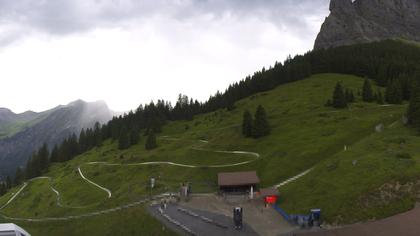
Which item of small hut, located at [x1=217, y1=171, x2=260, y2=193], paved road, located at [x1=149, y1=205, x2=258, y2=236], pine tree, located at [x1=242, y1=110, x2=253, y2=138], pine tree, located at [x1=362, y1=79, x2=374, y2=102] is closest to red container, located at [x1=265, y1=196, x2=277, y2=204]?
paved road, located at [x1=149, y1=205, x2=258, y2=236]

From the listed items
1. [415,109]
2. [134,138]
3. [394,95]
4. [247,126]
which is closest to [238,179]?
[415,109]

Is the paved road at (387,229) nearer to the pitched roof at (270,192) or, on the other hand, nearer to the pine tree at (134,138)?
the pitched roof at (270,192)

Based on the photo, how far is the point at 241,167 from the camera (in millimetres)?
98375

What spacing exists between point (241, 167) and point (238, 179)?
51.6 ft

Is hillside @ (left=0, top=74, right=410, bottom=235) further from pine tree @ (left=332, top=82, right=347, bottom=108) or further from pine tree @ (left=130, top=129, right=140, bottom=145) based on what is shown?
pine tree @ (left=130, top=129, right=140, bottom=145)

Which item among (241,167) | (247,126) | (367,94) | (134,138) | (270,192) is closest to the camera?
(270,192)

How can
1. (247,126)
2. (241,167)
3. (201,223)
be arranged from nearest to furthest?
(201,223)
(241,167)
(247,126)

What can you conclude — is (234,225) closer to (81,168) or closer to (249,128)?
(249,128)

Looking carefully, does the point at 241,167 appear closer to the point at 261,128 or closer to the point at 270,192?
the point at 270,192

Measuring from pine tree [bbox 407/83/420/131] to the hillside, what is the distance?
128 inches

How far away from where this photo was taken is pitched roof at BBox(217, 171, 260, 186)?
81312 mm

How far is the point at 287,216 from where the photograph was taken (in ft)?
206

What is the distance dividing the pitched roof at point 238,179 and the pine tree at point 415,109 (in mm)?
38264

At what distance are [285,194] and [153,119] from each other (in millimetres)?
131347
